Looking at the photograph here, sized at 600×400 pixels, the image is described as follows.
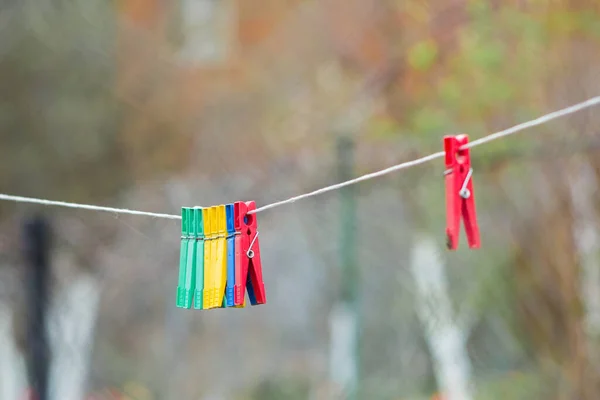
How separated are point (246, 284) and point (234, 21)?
2165mm

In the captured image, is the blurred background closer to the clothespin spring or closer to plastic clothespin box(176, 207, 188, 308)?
plastic clothespin box(176, 207, 188, 308)

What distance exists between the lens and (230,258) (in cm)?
70

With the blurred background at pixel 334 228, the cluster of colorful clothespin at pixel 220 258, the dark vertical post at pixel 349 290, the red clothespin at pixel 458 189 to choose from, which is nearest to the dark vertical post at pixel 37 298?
the blurred background at pixel 334 228

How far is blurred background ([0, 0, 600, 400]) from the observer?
175cm

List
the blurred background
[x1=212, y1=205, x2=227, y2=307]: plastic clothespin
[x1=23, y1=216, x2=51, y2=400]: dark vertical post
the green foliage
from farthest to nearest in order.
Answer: the green foliage → the blurred background → [x1=23, y1=216, x2=51, y2=400]: dark vertical post → [x1=212, y1=205, x2=227, y2=307]: plastic clothespin

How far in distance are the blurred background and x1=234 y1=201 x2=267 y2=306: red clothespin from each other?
83 centimetres

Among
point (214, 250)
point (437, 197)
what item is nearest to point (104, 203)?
point (437, 197)

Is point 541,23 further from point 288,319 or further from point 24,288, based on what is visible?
point 24,288

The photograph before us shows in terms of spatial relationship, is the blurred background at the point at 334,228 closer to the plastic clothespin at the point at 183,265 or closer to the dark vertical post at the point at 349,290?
the dark vertical post at the point at 349,290

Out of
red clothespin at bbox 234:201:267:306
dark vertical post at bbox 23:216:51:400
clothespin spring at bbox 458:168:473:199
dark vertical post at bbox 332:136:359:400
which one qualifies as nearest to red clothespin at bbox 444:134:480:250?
clothespin spring at bbox 458:168:473:199

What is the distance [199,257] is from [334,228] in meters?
1.20

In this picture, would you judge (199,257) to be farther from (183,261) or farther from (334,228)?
(334,228)

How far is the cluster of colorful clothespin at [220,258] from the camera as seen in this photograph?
695 millimetres

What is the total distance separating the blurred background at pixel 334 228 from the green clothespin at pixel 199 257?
80cm
